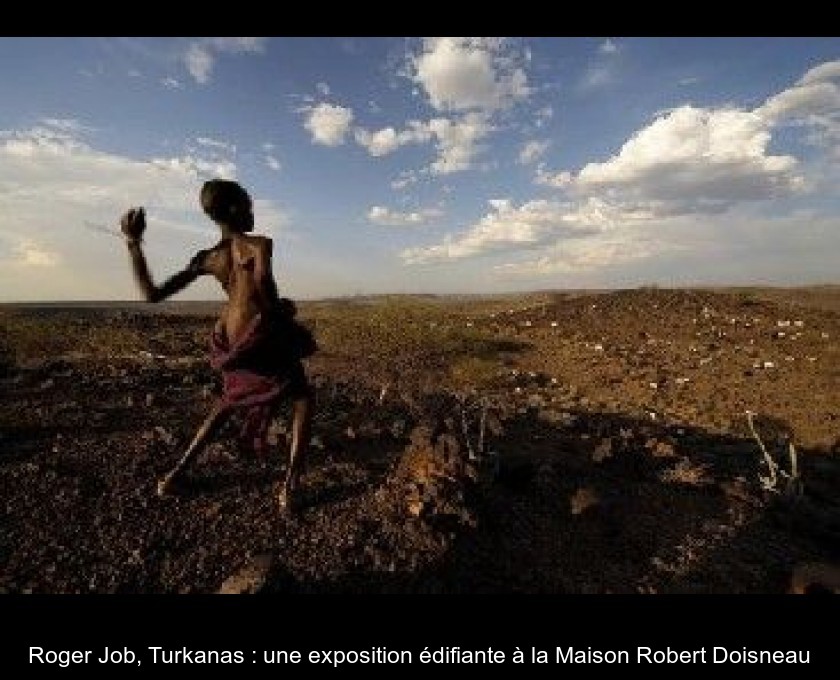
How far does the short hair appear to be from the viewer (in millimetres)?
4125

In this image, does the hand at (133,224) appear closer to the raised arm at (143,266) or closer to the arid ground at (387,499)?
the raised arm at (143,266)

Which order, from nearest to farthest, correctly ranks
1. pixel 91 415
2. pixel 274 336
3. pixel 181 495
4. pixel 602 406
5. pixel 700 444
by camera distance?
1. pixel 274 336
2. pixel 181 495
3. pixel 91 415
4. pixel 700 444
5. pixel 602 406

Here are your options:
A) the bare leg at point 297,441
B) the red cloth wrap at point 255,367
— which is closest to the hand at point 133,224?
the red cloth wrap at point 255,367

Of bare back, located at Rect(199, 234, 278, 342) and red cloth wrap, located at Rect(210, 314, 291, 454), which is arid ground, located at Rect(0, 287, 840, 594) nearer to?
red cloth wrap, located at Rect(210, 314, 291, 454)

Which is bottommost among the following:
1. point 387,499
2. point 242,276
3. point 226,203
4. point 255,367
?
point 387,499

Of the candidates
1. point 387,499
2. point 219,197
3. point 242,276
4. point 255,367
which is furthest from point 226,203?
point 387,499

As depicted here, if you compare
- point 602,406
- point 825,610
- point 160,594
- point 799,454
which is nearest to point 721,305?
point 602,406

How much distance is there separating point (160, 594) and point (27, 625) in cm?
55

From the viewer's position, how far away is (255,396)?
4.23 metres

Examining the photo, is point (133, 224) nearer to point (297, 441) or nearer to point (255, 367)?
point (255, 367)

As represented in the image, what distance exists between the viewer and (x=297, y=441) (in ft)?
14.1

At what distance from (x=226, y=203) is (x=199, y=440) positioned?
132 cm
